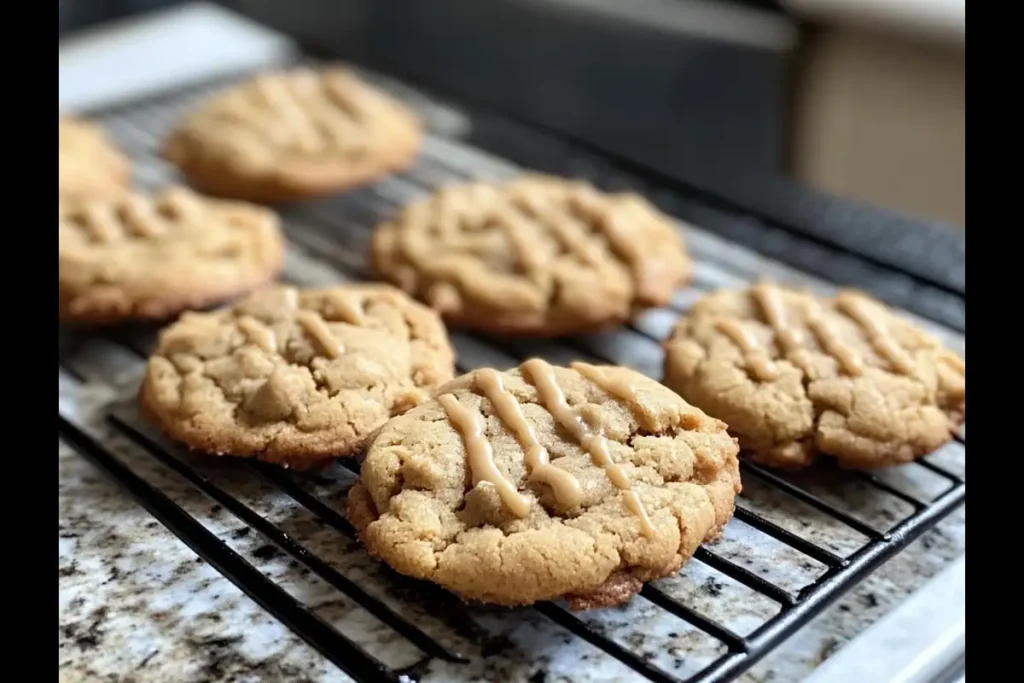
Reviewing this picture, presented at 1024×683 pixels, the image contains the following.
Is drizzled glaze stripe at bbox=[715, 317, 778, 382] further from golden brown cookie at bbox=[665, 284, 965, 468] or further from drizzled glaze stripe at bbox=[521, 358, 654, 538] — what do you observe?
drizzled glaze stripe at bbox=[521, 358, 654, 538]

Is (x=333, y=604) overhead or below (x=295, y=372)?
below

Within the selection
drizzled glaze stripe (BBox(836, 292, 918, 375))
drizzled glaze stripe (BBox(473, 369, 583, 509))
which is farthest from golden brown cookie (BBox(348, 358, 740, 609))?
drizzled glaze stripe (BBox(836, 292, 918, 375))

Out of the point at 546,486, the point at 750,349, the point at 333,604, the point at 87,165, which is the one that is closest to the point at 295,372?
the point at 333,604

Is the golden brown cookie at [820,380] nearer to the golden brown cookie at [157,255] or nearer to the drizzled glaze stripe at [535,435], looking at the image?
the drizzled glaze stripe at [535,435]

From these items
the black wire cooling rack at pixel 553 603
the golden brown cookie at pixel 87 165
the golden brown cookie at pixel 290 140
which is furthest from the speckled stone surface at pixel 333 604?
the golden brown cookie at pixel 290 140

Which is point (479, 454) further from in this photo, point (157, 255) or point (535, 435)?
point (157, 255)
